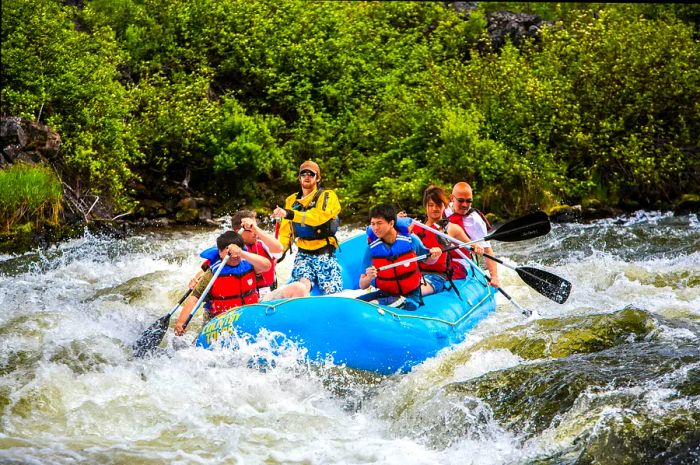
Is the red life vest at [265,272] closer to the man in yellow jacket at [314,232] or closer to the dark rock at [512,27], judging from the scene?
the man in yellow jacket at [314,232]

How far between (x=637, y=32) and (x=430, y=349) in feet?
33.6

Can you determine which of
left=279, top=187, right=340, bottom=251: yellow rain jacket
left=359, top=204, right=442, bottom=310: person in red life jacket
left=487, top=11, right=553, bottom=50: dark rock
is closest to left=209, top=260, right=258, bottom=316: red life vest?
left=279, top=187, right=340, bottom=251: yellow rain jacket

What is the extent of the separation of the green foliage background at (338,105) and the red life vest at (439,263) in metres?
5.62

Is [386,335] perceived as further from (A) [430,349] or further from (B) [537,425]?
(B) [537,425]

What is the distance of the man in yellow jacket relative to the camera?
6282 millimetres

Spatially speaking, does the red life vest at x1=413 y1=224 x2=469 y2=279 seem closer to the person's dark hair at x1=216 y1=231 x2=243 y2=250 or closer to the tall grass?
the person's dark hair at x1=216 y1=231 x2=243 y2=250

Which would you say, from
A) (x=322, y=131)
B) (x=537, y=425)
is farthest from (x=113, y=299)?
(x=322, y=131)

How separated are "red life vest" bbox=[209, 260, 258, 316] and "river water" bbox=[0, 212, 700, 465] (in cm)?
43

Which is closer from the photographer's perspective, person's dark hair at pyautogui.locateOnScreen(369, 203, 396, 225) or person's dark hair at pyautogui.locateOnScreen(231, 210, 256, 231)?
person's dark hair at pyautogui.locateOnScreen(369, 203, 396, 225)

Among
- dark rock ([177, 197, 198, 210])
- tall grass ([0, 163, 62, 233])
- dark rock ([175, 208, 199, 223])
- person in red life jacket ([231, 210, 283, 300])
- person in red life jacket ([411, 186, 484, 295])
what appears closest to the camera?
person in red life jacket ([231, 210, 283, 300])

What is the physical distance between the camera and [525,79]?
14047mm

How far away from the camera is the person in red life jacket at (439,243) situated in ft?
22.0

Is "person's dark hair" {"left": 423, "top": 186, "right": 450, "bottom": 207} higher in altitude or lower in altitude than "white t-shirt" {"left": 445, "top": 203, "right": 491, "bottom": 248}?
higher

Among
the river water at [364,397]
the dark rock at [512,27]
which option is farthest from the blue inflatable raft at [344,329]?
the dark rock at [512,27]
